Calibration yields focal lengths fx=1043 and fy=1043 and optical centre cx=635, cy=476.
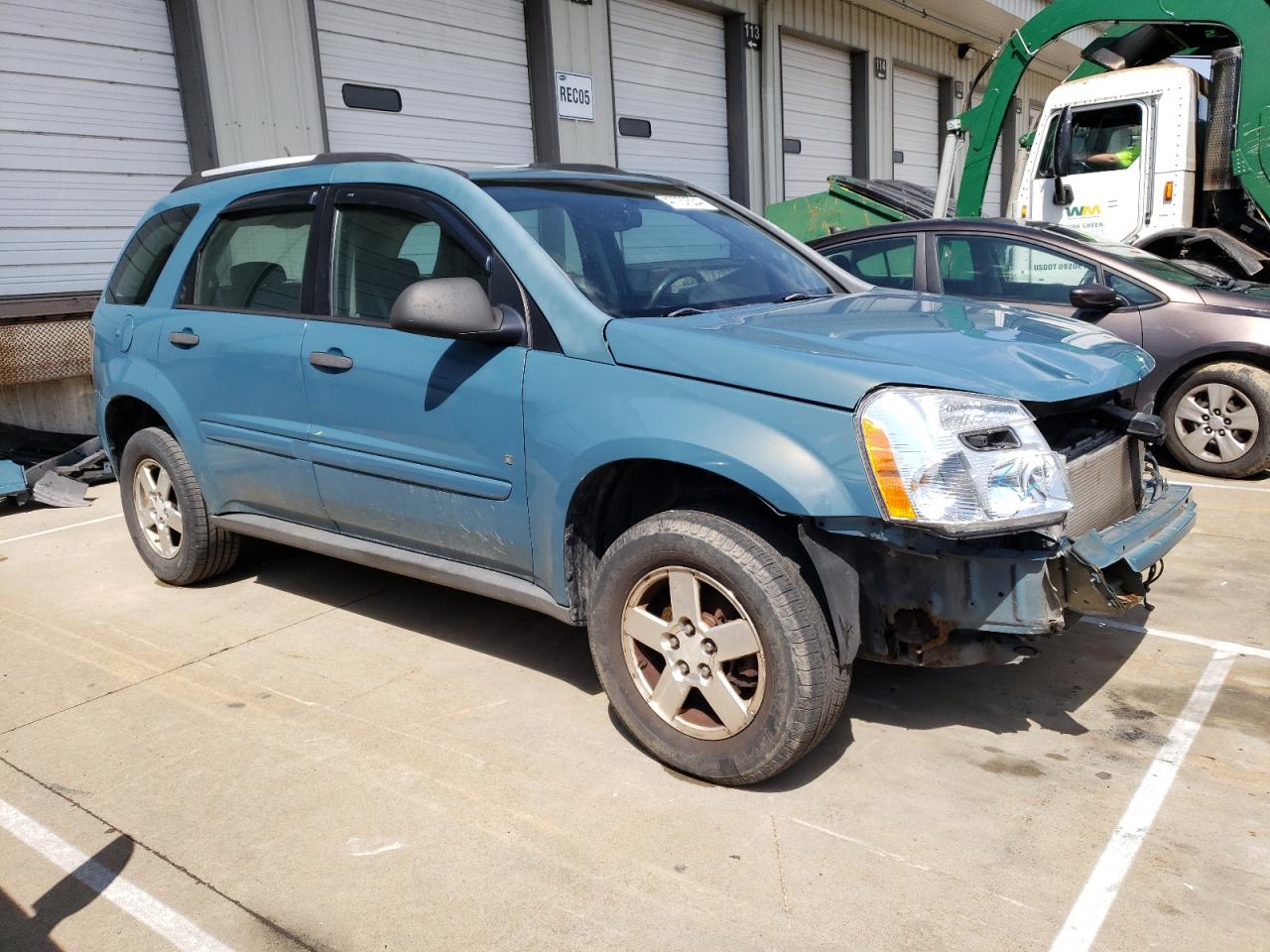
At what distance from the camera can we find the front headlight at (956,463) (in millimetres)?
2541

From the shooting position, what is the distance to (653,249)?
372cm

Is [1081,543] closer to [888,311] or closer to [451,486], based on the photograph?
[888,311]

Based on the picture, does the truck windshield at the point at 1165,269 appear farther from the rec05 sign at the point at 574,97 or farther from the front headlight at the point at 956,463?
the rec05 sign at the point at 574,97

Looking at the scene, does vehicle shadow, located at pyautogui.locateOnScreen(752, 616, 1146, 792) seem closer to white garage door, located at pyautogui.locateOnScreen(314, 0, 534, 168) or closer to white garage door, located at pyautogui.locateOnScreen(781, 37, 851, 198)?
white garage door, located at pyautogui.locateOnScreen(314, 0, 534, 168)

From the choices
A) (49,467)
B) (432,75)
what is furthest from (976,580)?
(432,75)

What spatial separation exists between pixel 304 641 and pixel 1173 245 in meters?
7.52

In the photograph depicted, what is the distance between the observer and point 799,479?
2.65 m

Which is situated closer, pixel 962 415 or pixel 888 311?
pixel 962 415

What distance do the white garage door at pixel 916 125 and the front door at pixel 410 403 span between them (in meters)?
15.9

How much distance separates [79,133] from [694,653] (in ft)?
24.6

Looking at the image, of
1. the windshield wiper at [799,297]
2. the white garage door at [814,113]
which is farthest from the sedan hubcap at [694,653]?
the white garage door at [814,113]

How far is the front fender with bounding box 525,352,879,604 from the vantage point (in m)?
2.63

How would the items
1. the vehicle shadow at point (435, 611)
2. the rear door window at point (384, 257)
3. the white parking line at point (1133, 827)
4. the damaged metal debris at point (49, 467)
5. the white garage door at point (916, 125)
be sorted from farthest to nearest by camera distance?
the white garage door at point (916, 125), the damaged metal debris at point (49, 467), the vehicle shadow at point (435, 611), the rear door window at point (384, 257), the white parking line at point (1133, 827)

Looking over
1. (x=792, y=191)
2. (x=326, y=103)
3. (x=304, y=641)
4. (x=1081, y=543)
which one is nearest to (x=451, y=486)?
(x=304, y=641)
